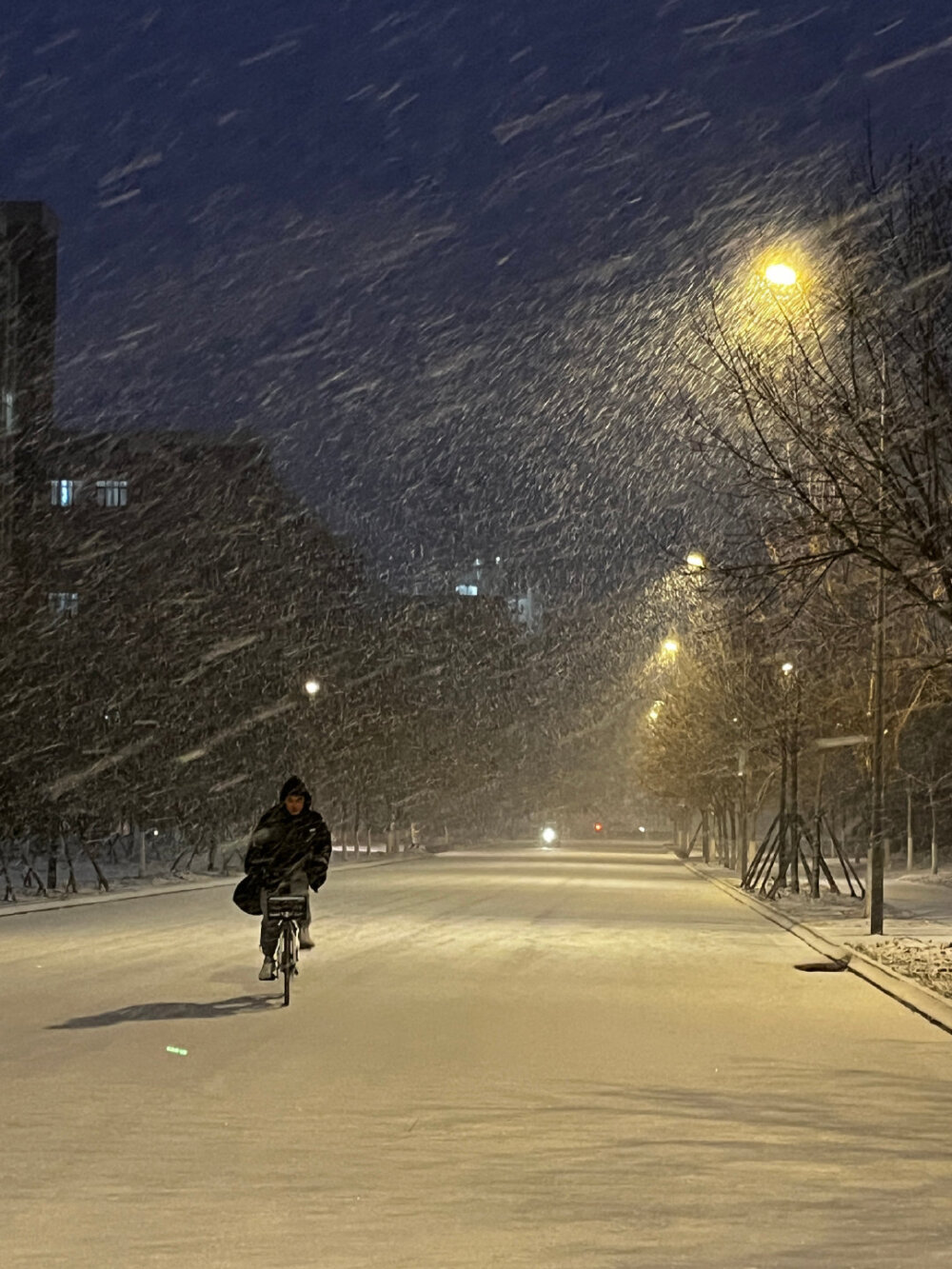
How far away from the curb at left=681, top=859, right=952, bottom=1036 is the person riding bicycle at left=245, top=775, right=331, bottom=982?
5.59m

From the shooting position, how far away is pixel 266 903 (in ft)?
56.9

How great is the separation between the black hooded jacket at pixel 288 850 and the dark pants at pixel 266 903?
5cm

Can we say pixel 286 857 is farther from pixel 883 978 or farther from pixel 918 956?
pixel 918 956

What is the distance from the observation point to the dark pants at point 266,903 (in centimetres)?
1738

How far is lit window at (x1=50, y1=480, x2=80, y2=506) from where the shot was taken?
322 feet

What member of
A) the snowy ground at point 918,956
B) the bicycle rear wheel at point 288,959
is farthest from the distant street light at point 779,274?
the bicycle rear wheel at point 288,959

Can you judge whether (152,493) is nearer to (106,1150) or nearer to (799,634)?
(799,634)

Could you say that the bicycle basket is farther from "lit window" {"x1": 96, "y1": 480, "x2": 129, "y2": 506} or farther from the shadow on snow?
"lit window" {"x1": 96, "y1": 480, "x2": 129, "y2": 506}

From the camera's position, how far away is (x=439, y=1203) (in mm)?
8156

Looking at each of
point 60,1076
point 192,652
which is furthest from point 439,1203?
point 192,652

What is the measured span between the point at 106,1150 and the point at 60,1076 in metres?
2.75

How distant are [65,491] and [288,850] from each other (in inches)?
3348

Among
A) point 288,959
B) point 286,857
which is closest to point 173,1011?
point 288,959

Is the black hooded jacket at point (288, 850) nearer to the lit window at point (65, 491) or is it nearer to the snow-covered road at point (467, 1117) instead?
the snow-covered road at point (467, 1117)
